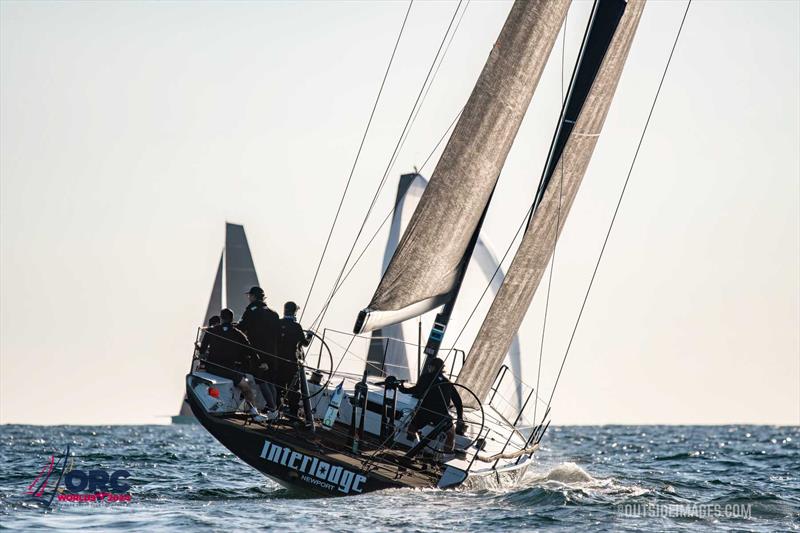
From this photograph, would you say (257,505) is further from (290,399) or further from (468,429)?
(468,429)

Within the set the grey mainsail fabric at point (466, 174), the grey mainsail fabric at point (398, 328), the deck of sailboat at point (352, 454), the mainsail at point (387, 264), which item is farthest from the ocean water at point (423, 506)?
the mainsail at point (387, 264)

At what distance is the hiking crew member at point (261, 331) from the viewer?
531 inches

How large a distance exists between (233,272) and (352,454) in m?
21.0

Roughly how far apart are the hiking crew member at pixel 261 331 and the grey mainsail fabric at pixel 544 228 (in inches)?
112

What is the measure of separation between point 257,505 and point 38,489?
2.78m

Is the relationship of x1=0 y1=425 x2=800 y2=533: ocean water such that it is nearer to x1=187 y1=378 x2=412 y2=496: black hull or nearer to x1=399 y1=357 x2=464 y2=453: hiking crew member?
x1=187 y1=378 x2=412 y2=496: black hull

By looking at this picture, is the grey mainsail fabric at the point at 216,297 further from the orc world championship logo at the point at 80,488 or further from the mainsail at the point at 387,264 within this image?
the orc world championship logo at the point at 80,488

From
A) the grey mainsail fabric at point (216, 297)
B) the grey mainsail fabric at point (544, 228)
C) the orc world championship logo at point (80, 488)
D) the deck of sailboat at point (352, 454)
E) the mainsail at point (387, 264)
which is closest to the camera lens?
the orc world championship logo at point (80, 488)

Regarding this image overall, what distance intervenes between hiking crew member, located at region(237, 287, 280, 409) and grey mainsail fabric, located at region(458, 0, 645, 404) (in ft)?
9.31

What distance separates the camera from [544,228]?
1584 centimetres

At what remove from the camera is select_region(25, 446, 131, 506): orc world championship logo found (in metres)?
12.2

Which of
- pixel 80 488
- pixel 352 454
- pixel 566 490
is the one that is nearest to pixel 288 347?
pixel 352 454

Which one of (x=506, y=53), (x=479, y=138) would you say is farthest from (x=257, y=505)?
(x=506, y=53)

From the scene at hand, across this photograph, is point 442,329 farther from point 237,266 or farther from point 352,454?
point 237,266
